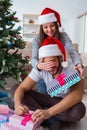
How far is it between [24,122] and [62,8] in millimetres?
5892

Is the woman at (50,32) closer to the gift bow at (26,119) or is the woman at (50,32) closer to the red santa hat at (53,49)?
the red santa hat at (53,49)

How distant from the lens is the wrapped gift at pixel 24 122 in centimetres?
134

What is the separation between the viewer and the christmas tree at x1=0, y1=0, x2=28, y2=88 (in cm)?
207

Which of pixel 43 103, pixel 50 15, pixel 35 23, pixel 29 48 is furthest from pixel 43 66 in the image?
pixel 35 23

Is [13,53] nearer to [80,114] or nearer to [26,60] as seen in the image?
[26,60]

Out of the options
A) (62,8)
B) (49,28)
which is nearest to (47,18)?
(49,28)

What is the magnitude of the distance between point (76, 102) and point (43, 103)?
390 millimetres

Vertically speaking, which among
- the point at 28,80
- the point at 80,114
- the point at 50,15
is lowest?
the point at 80,114

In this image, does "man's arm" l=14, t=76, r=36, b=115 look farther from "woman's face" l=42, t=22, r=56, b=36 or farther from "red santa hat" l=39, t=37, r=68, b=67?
"woman's face" l=42, t=22, r=56, b=36

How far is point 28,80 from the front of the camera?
170cm

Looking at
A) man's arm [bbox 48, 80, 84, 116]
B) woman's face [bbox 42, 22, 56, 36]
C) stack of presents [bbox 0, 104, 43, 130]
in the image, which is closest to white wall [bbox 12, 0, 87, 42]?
woman's face [bbox 42, 22, 56, 36]

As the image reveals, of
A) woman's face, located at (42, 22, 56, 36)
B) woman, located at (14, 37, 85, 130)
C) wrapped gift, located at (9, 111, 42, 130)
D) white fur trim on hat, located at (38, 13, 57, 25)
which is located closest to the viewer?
wrapped gift, located at (9, 111, 42, 130)

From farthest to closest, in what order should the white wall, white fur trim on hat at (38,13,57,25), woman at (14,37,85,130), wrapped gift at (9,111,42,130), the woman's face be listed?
Result: the white wall, white fur trim on hat at (38,13,57,25), the woman's face, woman at (14,37,85,130), wrapped gift at (9,111,42,130)

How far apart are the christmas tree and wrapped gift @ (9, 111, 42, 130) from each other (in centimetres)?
72
